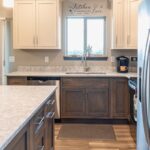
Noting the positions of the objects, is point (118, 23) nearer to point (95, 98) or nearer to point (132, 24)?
point (132, 24)

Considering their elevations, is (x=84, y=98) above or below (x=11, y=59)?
below

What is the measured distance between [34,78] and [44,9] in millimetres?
1312

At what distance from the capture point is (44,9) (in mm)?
5000

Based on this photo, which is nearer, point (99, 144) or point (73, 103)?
point (99, 144)

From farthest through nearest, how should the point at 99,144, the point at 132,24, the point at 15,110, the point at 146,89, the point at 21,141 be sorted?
the point at 132,24, the point at 99,144, the point at 146,89, the point at 15,110, the point at 21,141

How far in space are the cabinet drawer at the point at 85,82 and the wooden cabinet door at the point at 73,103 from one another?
90 mm

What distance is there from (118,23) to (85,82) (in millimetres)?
1251

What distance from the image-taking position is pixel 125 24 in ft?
16.0

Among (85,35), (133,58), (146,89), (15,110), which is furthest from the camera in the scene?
(85,35)

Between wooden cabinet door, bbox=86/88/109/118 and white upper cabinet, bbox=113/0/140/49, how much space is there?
3.07ft

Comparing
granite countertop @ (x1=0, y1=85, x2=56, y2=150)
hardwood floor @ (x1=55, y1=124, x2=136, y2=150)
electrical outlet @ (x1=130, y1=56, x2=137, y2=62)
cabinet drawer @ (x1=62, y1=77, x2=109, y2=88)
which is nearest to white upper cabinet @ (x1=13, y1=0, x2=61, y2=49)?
cabinet drawer @ (x1=62, y1=77, x2=109, y2=88)

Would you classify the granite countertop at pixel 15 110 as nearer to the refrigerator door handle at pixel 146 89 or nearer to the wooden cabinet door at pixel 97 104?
the refrigerator door handle at pixel 146 89

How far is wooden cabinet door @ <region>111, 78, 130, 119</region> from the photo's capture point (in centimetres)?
469

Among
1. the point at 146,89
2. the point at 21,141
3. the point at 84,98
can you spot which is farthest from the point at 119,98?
the point at 21,141
